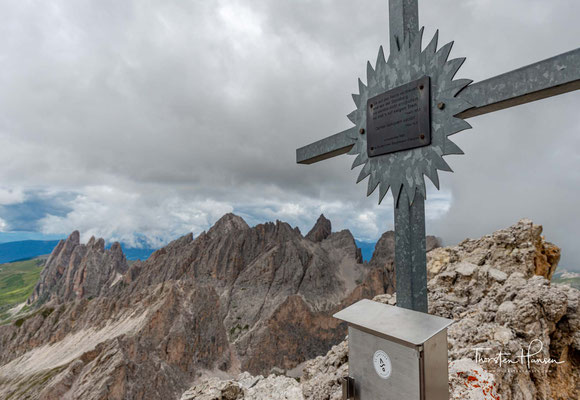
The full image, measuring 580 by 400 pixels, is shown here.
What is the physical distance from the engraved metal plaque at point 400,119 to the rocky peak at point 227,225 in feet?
326

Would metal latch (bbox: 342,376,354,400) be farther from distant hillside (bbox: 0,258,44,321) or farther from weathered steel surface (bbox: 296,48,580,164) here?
distant hillside (bbox: 0,258,44,321)

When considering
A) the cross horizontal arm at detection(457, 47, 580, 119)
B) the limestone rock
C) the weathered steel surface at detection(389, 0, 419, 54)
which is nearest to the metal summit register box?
the cross horizontal arm at detection(457, 47, 580, 119)

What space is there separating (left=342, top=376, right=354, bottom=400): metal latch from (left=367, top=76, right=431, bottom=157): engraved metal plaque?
248 centimetres

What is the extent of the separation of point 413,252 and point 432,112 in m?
1.47

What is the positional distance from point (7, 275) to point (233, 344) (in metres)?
178

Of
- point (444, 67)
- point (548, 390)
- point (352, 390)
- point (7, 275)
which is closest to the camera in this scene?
point (444, 67)

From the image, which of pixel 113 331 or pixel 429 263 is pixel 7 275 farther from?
pixel 429 263

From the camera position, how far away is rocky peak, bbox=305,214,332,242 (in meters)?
104

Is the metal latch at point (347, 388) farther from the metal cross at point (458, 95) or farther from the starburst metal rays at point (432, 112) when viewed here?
the starburst metal rays at point (432, 112)

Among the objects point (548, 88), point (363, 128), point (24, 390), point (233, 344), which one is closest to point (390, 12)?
point (363, 128)

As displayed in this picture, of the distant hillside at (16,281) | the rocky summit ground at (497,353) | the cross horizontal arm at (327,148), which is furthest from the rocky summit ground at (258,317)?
the distant hillside at (16,281)

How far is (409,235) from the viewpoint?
3.25 meters

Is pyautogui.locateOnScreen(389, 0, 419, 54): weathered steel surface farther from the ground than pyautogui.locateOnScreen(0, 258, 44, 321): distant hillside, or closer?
farther from the ground

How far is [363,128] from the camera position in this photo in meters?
3.66
